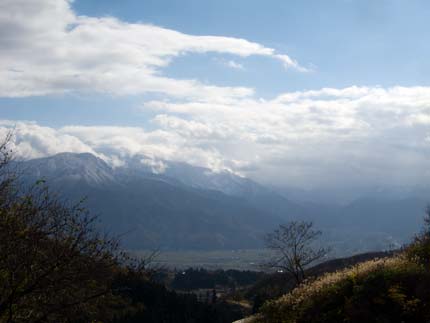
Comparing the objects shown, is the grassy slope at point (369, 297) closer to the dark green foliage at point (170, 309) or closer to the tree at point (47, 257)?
the tree at point (47, 257)

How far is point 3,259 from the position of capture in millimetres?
15109

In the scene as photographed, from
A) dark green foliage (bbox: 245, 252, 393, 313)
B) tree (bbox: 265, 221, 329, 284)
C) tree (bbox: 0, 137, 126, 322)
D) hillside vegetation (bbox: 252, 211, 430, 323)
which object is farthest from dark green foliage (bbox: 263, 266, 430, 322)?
dark green foliage (bbox: 245, 252, 393, 313)

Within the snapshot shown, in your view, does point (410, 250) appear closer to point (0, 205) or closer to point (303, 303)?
point (303, 303)

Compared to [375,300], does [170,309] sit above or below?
below

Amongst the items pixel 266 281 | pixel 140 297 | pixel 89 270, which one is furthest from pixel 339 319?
pixel 266 281

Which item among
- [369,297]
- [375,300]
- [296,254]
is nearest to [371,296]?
[369,297]

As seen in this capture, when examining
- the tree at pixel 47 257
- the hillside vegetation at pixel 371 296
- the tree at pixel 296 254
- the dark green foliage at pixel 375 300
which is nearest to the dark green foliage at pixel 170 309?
the tree at pixel 296 254

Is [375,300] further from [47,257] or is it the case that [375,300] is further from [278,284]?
[278,284]

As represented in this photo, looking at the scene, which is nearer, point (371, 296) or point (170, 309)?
point (371, 296)

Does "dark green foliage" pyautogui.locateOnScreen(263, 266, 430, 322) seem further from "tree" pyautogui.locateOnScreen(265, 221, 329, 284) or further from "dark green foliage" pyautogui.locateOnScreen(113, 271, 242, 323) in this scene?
"dark green foliage" pyautogui.locateOnScreen(113, 271, 242, 323)

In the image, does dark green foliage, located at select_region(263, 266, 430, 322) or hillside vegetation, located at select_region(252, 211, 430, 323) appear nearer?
dark green foliage, located at select_region(263, 266, 430, 322)

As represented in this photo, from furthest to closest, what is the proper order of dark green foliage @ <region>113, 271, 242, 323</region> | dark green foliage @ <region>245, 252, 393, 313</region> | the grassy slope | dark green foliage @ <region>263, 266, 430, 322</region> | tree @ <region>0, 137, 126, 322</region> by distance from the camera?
dark green foliage @ <region>113, 271, 242, 323</region> < dark green foliage @ <region>245, 252, 393, 313</region> < the grassy slope < dark green foliage @ <region>263, 266, 430, 322</region> < tree @ <region>0, 137, 126, 322</region>

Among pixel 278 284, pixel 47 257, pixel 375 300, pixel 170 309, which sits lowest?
pixel 170 309

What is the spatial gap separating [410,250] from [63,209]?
1664 centimetres
